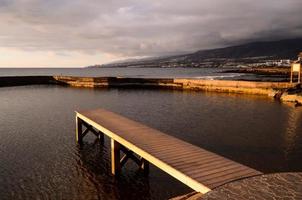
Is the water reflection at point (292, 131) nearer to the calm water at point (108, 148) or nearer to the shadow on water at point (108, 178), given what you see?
the calm water at point (108, 148)

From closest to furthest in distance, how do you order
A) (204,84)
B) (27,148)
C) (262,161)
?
(262,161), (27,148), (204,84)

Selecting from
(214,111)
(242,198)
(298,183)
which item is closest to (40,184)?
(242,198)

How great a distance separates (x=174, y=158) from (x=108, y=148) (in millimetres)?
8666

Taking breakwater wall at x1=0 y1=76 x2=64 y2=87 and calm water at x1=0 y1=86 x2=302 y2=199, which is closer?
calm water at x1=0 y1=86 x2=302 y2=199

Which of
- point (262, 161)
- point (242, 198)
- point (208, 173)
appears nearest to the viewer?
point (242, 198)

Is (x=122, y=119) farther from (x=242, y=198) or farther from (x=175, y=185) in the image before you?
(x=242, y=198)

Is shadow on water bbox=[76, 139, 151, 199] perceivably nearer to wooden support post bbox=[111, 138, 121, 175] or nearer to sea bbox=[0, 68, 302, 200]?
sea bbox=[0, 68, 302, 200]

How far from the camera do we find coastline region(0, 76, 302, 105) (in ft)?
139

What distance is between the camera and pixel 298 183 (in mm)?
8312

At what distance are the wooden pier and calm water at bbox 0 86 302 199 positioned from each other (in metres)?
1.59

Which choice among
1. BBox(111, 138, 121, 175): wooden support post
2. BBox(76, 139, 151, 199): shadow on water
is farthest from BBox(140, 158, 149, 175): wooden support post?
BBox(111, 138, 121, 175): wooden support post

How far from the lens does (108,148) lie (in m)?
18.7

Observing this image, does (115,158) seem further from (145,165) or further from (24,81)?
(24,81)

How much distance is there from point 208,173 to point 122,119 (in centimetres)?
966
